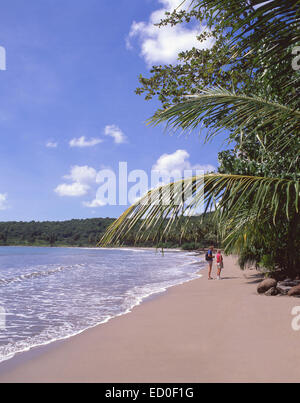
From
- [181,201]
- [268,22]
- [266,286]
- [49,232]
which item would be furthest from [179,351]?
[49,232]

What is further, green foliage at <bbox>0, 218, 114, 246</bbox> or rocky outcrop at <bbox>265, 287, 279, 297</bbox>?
green foliage at <bbox>0, 218, 114, 246</bbox>

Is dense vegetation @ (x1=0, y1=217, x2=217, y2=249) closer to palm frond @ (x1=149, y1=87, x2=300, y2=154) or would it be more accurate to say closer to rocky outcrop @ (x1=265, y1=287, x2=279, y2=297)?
rocky outcrop @ (x1=265, y1=287, x2=279, y2=297)

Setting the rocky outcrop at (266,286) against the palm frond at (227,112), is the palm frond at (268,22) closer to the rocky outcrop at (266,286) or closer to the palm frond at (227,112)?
the palm frond at (227,112)

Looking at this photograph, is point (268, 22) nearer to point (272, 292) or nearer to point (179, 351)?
point (179, 351)

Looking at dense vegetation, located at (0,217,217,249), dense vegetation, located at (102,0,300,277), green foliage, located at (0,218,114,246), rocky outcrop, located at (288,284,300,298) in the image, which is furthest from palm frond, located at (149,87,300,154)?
green foliage, located at (0,218,114,246)

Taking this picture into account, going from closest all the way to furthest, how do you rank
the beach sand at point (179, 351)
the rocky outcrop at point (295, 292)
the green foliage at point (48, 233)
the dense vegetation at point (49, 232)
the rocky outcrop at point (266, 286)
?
the beach sand at point (179, 351), the rocky outcrop at point (295, 292), the rocky outcrop at point (266, 286), the dense vegetation at point (49, 232), the green foliage at point (48, 233)

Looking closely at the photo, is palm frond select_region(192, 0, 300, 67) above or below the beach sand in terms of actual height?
above

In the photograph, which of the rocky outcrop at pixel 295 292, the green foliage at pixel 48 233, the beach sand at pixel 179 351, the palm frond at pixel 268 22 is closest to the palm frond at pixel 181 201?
the palm frond at pixel 268 22

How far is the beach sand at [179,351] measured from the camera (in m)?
4.57

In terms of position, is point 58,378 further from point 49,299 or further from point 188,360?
point 49,299

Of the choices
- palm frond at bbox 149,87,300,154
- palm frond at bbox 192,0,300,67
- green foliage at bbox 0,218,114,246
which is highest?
palm frond at bbox 192,0,300,67

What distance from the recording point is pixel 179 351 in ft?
18.0

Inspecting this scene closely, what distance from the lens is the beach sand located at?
4.57 metres

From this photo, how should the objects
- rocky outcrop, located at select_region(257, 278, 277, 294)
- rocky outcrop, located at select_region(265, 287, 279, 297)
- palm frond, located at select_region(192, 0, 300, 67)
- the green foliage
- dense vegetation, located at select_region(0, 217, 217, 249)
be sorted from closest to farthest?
palm frond, located at select_region(192, 0, 300, 67), rocky outcrop, located at select_region(265, 287, 279, 297), rocky outcrop, located at select_region(257, 278, 277, 294), dense vegetation, located at select_region(0, 217, 217, 249), the green foliage
